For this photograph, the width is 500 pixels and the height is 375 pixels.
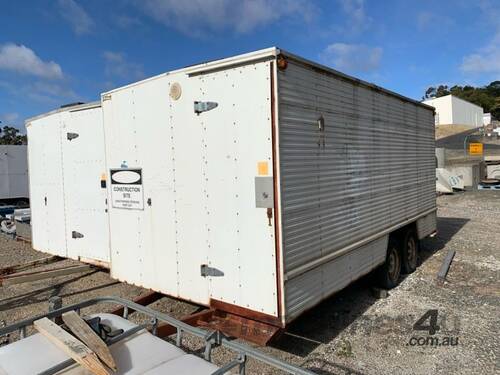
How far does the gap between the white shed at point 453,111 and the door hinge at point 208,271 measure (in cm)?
8791

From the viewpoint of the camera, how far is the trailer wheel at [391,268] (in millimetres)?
6391

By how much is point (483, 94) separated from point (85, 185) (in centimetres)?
11762

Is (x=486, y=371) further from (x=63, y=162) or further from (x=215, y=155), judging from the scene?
(x=63, y=162)

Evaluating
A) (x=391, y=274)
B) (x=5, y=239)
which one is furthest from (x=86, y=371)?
(x=5, y=239)

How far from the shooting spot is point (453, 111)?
8462 cm

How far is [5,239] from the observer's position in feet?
39.5

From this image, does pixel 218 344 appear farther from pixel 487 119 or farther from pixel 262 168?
pixel 487 119

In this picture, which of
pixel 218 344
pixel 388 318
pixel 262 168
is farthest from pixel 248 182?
pixel 388 318

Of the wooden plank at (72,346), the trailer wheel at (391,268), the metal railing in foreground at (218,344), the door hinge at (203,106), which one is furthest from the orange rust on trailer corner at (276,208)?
the trailer wheel at (391,268)

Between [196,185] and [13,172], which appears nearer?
[196,185]

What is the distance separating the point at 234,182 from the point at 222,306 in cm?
130

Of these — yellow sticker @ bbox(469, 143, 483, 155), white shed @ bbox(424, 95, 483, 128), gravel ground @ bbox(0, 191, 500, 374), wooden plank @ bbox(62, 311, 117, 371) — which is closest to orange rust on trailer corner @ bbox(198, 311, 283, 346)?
gravel ground @ bbox(0, 191, 500, 374)

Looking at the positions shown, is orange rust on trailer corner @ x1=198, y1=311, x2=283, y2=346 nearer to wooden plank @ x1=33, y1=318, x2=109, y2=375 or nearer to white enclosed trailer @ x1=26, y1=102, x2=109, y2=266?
wooden plank @ x1=33, y1=318, x2=109, y2=375

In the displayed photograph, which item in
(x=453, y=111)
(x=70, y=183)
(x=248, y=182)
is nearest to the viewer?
(x=248, y=182)
